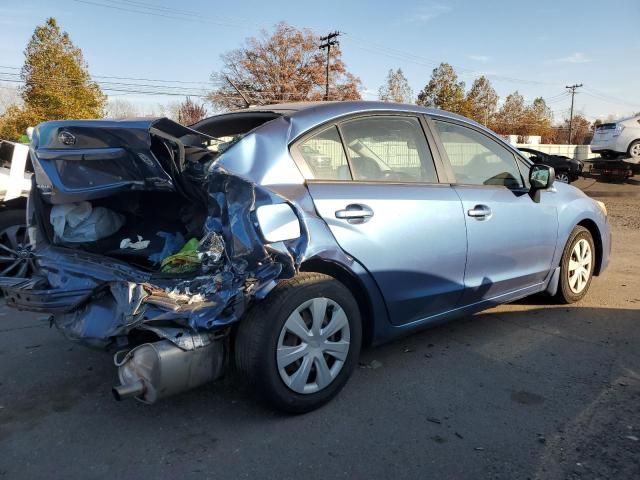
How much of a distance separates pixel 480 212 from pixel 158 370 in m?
2.44

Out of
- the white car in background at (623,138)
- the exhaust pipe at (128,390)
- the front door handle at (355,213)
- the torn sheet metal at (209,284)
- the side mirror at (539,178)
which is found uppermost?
the white car in background at (623,138)

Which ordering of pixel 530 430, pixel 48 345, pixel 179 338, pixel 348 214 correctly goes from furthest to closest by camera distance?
pixel 48 345 < pixel 348 214 < pixel 530 430 < pixel 179 338

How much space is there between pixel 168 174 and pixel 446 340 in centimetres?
242

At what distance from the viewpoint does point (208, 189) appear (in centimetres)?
302

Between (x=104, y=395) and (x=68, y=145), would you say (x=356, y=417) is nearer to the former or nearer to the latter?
(x=104, y=395)

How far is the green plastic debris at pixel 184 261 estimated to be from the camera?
319 centimetres

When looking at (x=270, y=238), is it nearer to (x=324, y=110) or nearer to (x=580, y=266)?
(x=324, y=110)

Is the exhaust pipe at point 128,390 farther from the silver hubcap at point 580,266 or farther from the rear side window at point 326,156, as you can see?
the silver hubcap at point 580,266

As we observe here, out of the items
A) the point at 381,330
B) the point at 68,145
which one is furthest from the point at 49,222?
the point at 381,330

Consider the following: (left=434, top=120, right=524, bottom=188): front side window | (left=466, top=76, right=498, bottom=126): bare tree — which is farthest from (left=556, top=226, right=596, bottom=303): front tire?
(left=466, top=76, right=498, bottom=126): bare tree

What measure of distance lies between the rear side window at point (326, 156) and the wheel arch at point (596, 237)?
2.79m

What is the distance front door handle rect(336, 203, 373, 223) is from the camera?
3098mm

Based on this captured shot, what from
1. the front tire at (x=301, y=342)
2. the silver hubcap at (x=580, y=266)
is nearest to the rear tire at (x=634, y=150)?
the silver hubcap at (x=580, y=266)

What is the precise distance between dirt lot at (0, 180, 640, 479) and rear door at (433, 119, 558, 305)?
1.67ft
